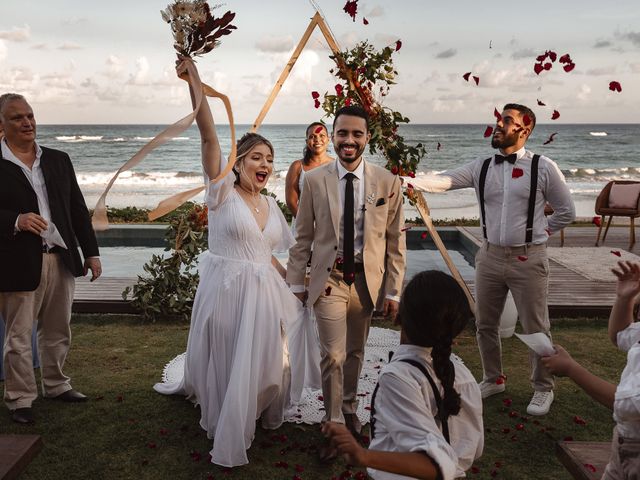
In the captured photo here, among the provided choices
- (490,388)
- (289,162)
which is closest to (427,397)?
(490,388)

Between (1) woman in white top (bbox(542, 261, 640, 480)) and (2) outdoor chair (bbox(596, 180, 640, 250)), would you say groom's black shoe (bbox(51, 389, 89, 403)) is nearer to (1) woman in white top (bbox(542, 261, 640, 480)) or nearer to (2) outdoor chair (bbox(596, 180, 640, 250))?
(1) woman in white top (bbox(542, 261, 640, 480))

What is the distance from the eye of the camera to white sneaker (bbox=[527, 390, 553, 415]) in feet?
15.5

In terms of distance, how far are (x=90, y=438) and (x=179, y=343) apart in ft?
7.00

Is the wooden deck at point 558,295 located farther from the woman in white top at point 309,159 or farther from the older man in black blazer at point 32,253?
the older man in black blazer at point 32,253

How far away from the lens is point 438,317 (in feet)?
6.55

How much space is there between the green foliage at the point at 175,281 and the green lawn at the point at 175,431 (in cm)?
100

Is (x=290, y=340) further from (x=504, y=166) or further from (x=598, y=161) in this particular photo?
Result: (x=598, y=161)

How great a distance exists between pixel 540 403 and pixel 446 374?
10.1 feet

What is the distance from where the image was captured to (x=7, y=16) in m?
43.6

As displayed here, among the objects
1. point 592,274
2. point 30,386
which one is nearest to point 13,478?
point 30,386

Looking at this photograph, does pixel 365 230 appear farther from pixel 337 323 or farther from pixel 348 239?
pixel 337 323

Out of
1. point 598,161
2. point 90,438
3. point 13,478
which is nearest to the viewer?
point 13,478

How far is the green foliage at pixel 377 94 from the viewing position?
555 cm

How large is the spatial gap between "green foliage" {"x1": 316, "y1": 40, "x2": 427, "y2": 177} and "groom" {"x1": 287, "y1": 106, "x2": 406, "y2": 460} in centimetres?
140
